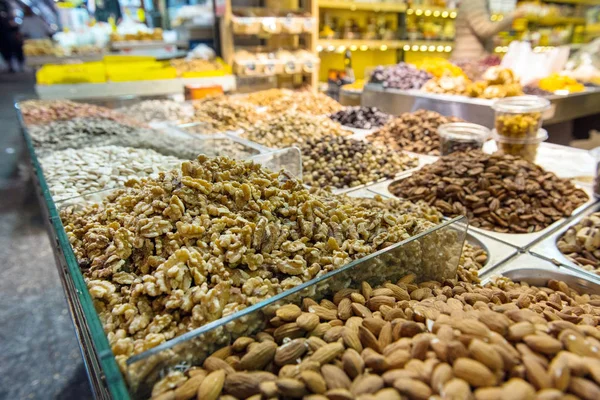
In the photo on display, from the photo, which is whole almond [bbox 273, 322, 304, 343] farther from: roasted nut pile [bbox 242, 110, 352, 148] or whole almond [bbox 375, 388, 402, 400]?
roasted nut pile [bbox 242, 110, 352, 148]

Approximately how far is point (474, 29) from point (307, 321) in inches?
175

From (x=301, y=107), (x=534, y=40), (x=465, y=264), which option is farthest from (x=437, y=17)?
(x=465, y=264)

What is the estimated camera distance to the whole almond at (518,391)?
50 cm

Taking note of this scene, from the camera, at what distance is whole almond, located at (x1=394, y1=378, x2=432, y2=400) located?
52 centimetres

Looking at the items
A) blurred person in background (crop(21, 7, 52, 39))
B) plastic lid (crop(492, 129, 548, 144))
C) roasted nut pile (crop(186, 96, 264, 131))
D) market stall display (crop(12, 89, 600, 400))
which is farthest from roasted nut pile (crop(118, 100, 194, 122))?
blurred person in background (crop(21, 7, 52, 39))

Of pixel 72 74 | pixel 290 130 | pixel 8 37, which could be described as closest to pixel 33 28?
pixel 8 37

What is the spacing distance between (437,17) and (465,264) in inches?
231

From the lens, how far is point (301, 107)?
293cm

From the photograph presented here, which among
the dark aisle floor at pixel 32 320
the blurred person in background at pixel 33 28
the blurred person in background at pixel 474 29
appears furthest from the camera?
the blurred person in background at pixel 33 28

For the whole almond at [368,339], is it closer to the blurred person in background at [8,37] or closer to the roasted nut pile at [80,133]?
the roasted nut pile at [80,133]

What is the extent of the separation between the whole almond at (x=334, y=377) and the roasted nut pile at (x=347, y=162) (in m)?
1.16

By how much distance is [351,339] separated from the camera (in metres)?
0.65

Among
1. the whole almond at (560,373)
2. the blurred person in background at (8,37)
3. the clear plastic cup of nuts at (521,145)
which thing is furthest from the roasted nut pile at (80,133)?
the blurred person in background at (8,37)

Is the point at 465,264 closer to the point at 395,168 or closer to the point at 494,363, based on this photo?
the point at 494,363
